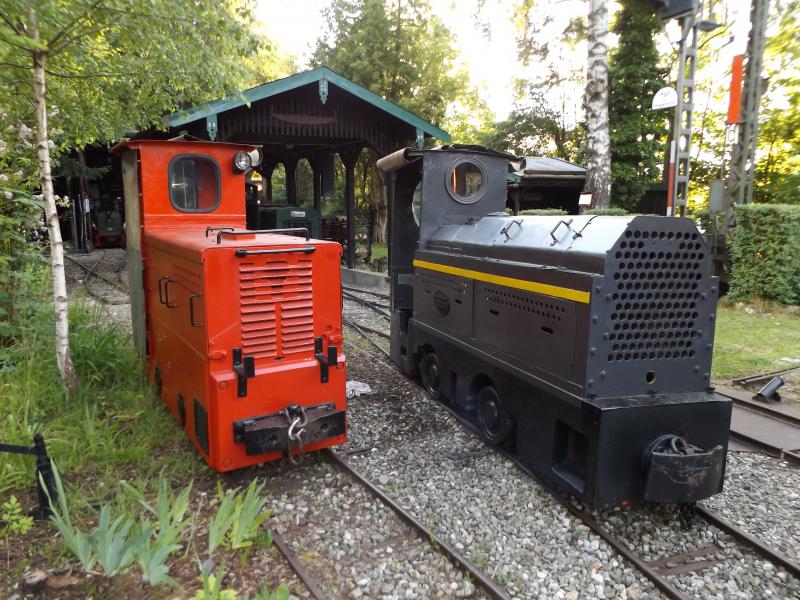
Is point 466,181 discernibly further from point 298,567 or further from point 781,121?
point 781,121

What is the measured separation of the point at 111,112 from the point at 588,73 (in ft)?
27.7

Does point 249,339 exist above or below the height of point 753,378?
above

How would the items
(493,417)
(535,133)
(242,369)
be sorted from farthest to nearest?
1. (535,133)
2. (493,417)
3. (242,369)

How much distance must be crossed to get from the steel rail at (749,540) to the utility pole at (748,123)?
8.91 meters

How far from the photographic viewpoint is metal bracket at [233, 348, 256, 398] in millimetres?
3646

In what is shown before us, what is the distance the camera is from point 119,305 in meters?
9.73

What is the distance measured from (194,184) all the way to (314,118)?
7285 mm

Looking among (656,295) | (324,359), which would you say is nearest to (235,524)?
(324,359)

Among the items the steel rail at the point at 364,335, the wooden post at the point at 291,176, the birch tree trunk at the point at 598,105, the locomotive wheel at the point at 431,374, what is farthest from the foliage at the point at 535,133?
the locomotive wheel at the point at 431,374

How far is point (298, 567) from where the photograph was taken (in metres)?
3.02

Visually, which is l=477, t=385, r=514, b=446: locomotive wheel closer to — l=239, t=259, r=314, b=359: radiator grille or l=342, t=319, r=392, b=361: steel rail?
l=239, t=259, r=314, b=359: radiator grille

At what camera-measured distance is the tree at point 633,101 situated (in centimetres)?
1808

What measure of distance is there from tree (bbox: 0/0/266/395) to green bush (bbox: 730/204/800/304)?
30.4ft

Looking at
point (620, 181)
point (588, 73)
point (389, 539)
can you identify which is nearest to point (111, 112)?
point (389, 539)
